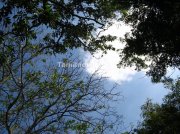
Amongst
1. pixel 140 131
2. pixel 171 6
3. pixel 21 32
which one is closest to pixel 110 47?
pixel 171 6

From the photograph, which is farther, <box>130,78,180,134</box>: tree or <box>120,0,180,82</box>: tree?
<box>130,78,180,134</box>: tree

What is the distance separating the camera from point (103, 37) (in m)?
14.8

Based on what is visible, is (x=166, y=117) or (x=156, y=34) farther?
(x=166, y=117)

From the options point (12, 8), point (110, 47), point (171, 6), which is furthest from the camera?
point (110, 47)

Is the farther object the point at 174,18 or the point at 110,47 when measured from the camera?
the point at 110,47

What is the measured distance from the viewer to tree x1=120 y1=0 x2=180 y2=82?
11617 millimetres

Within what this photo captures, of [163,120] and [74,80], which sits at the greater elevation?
[74,80]

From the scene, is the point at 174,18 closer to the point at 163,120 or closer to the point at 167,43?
the point at 167,43

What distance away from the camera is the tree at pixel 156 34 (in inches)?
457

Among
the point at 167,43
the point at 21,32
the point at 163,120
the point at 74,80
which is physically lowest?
the point at 21,32

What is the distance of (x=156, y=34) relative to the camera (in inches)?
480

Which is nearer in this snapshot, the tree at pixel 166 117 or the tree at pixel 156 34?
the tree at pixel 156 34

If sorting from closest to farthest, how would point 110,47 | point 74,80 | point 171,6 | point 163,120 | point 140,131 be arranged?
point 171,6 → point 110,47 → point 74,80 → point 163,120 → point 140,131

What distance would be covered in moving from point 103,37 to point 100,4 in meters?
1.67
